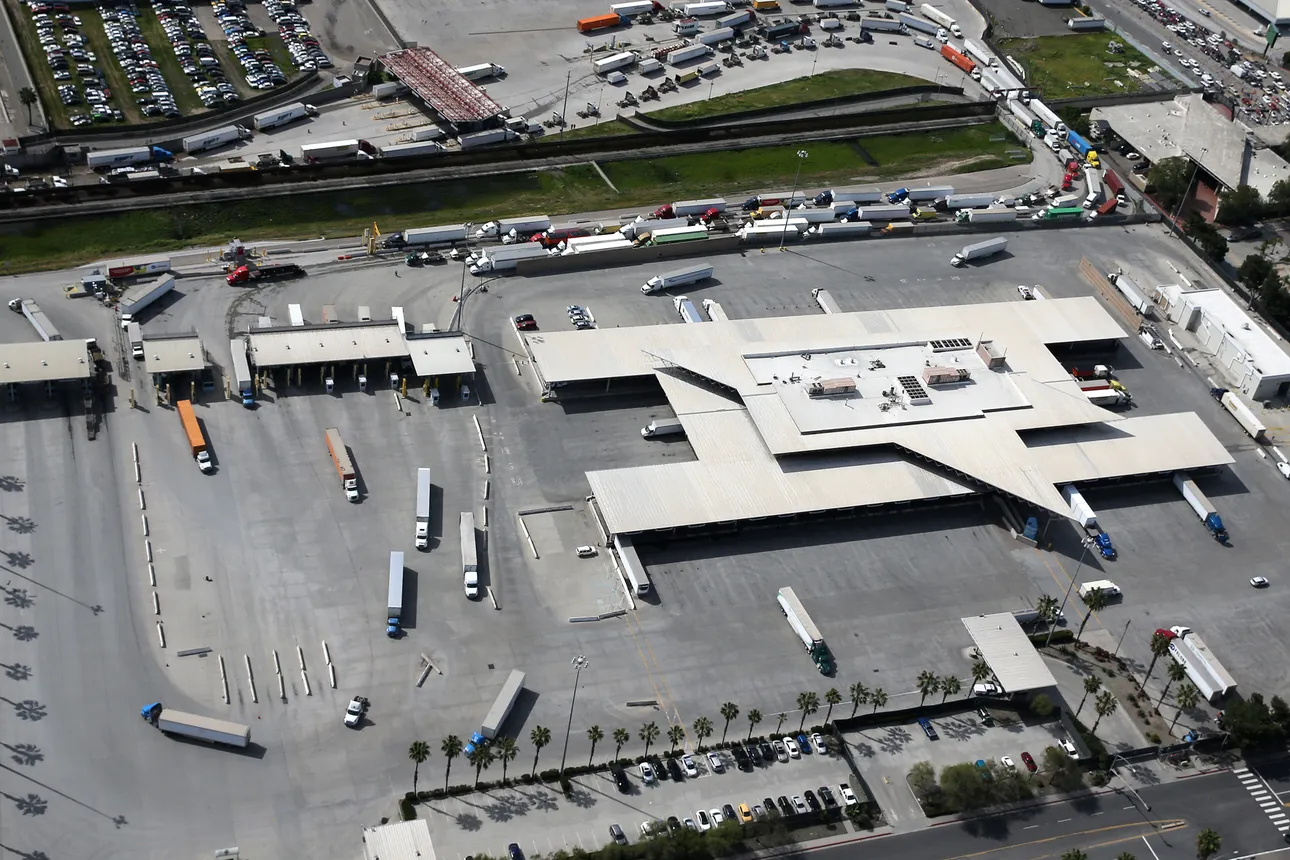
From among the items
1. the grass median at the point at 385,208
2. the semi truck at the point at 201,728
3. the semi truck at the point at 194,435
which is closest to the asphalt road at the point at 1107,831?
the semi truck at the point at 201,728

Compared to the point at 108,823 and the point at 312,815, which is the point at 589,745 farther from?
the point at 108,823

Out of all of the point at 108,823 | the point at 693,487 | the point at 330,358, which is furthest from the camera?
the point at 330,358

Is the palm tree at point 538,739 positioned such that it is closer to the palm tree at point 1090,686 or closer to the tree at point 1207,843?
the palm tree at point 1090,686

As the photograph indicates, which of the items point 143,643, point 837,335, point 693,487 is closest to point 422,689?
point 143,643

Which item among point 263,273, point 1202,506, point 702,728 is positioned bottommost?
point 263,273

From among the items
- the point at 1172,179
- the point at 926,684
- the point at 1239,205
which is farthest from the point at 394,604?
the point at 1239,205

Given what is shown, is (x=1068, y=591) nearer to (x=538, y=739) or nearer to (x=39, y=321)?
(x=538, y=739)

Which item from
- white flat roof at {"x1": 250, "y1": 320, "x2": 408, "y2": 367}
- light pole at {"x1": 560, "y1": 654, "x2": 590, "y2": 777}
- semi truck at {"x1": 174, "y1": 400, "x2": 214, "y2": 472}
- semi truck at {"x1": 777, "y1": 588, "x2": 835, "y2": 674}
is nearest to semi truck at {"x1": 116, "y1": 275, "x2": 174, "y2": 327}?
white flat roof at {"x1": 250, "y1": 320, "x2": 408, "y2": 367}
